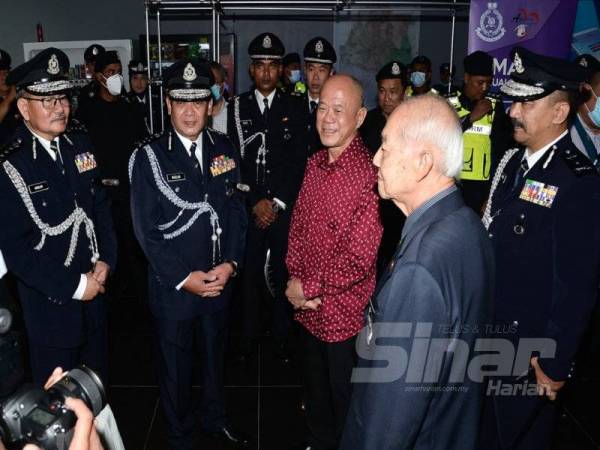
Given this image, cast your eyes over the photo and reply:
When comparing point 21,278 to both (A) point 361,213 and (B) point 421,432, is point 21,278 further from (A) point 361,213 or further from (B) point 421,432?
(B) point 421,432

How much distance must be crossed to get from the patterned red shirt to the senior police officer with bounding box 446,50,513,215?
158 centimetres

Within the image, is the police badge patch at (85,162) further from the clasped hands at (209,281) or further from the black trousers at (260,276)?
the black trousers at (260,276)

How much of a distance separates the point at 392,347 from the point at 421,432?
0.26 m

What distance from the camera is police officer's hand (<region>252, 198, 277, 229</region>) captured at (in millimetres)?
3385

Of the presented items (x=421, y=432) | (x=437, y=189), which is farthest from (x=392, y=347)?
(x=437, y=189)

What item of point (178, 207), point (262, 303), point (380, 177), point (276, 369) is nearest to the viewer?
point (380, 177)

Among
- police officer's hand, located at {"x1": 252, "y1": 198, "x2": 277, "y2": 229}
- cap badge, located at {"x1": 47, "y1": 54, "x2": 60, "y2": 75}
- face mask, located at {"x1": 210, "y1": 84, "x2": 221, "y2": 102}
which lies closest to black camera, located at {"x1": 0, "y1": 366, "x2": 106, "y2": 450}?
cap badge, located at {"x1": 47, "y1": 54, "x2": 60, "y2": 75}

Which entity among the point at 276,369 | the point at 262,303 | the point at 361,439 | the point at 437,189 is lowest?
the point at 276,369

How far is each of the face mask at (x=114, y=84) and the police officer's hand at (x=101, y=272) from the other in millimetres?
2183

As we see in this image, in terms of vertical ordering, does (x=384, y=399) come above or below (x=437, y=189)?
below

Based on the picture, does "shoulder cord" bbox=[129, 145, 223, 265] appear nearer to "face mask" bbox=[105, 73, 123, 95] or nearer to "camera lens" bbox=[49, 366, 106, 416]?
"camera lens" bbox=[49, 366, 106, 416]

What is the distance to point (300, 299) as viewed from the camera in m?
2.30

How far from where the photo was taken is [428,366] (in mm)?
1321

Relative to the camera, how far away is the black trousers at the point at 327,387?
2.28m
